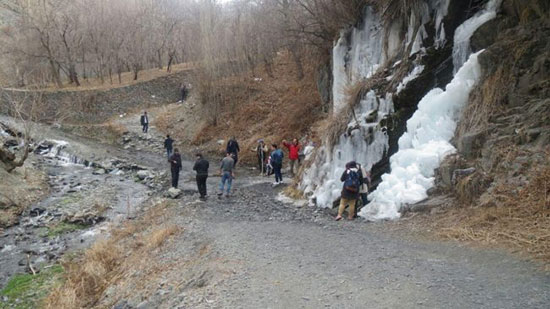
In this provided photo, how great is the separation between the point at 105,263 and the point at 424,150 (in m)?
7.76

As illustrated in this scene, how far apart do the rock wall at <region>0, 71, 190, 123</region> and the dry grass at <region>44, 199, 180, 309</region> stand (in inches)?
977

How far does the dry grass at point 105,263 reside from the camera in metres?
8.54

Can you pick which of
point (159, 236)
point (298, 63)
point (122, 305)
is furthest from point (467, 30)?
point (298, 63)

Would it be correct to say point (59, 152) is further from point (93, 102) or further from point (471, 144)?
point (471, 144)

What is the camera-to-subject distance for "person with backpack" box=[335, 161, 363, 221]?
9453 millimetres

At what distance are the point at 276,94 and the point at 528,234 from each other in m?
23.7

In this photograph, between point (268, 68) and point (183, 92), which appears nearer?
point (268, 68)

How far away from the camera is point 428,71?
34.8ft

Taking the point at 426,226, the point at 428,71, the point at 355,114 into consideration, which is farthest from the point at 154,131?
the point at 426,226

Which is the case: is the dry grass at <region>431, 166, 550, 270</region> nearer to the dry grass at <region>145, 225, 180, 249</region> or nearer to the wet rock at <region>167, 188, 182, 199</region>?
the dry grass at <region>145, 225, 180, 249</region>

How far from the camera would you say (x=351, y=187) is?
945 centimetres

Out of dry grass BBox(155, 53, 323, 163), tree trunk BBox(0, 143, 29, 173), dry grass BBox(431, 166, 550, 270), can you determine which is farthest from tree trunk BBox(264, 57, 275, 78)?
dry grass BBox(431, 166, 550, 270)

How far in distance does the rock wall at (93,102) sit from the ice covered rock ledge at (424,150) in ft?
97.8

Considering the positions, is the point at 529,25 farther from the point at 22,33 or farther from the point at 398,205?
the point at 22,33
